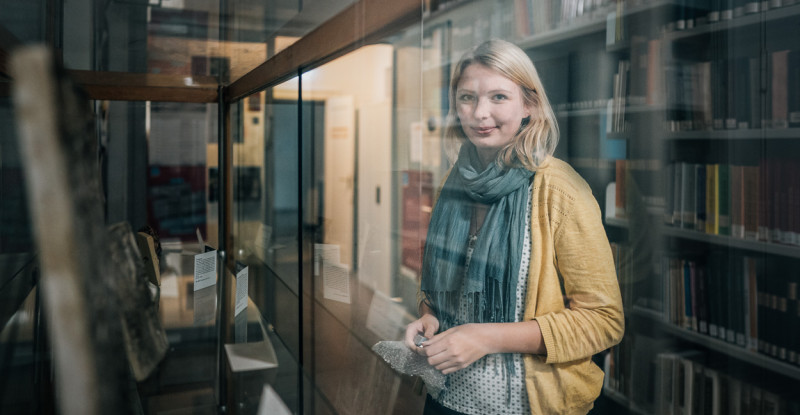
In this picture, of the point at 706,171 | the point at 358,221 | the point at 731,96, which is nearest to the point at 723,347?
the point at 706,171

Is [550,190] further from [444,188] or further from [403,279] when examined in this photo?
[403,279]

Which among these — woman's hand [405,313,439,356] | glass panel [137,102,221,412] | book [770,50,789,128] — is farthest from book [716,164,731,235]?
glass panel [137,102,221,412]

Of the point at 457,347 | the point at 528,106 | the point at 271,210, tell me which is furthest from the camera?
the point at 271,210

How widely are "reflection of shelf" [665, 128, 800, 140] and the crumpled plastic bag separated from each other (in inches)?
27.9

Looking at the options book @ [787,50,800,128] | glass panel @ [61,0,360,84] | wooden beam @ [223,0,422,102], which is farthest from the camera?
wooden beam @ [223,0,422,102]

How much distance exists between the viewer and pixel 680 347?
1071 mm

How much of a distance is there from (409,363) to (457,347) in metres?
0.19

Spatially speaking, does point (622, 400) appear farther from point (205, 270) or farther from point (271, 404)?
point (205, 270)

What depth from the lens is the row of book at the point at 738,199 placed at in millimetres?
945

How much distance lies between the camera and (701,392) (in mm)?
1046

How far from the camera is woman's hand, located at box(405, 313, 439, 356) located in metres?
1.35

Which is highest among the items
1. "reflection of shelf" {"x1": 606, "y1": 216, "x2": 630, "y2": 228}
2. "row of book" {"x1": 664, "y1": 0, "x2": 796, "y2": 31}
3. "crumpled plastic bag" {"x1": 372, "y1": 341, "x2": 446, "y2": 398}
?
"row of book" {"x1": 664, "y1": 0, "x2": 796, "y2": 31}

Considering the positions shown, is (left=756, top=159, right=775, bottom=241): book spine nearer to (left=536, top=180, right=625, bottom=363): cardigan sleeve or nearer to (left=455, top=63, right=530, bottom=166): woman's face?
(left=536, top=180, right=625, bottom=363): cardigan sleeve

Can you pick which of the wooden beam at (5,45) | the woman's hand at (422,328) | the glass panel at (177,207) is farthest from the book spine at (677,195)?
the wooden beam at (5,45)
